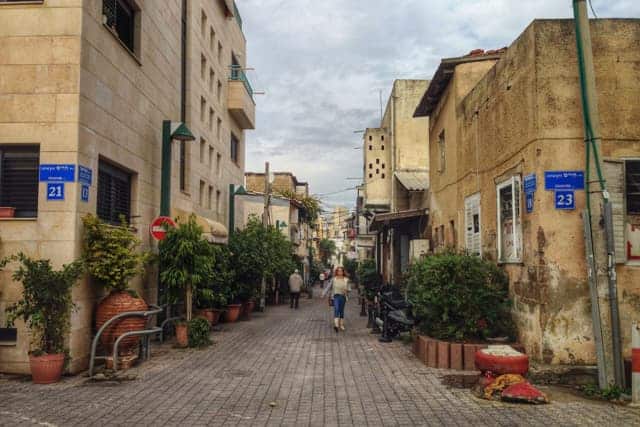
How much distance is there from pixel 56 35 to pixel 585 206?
9.18 m

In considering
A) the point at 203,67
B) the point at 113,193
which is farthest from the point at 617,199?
the point at 203,67

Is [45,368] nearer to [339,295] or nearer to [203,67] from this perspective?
[339,295]

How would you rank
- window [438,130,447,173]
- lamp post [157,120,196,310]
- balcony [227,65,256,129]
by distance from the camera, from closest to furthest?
1. lamp post [157,120,196,310]
2. window [438,130,447,173]
3. balcony [227,65,256,129]

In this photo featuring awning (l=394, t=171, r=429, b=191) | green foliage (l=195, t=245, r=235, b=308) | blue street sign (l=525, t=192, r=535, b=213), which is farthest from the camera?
awning (l=394, t=171, r=429, b=191)

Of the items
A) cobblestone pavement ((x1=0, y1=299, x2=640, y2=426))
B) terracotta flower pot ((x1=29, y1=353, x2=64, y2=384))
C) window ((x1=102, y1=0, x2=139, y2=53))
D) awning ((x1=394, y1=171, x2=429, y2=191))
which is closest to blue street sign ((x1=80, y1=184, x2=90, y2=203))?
terracotta flower pot ((x1=29, y1=353, x2=64, y2=384))

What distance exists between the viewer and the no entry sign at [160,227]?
1248 cm

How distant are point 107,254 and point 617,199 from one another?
27.9ft

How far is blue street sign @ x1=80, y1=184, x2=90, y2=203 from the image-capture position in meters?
9.54

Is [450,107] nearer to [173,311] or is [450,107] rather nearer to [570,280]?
[570,280]

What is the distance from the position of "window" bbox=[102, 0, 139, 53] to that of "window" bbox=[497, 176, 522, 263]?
8.15 m

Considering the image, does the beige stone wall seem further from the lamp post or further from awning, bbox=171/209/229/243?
awning, bbox=171/209/229/243

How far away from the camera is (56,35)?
31.2 ft

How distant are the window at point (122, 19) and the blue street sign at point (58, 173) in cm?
325

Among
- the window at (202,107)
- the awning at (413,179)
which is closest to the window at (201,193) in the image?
the window at (202,107)
